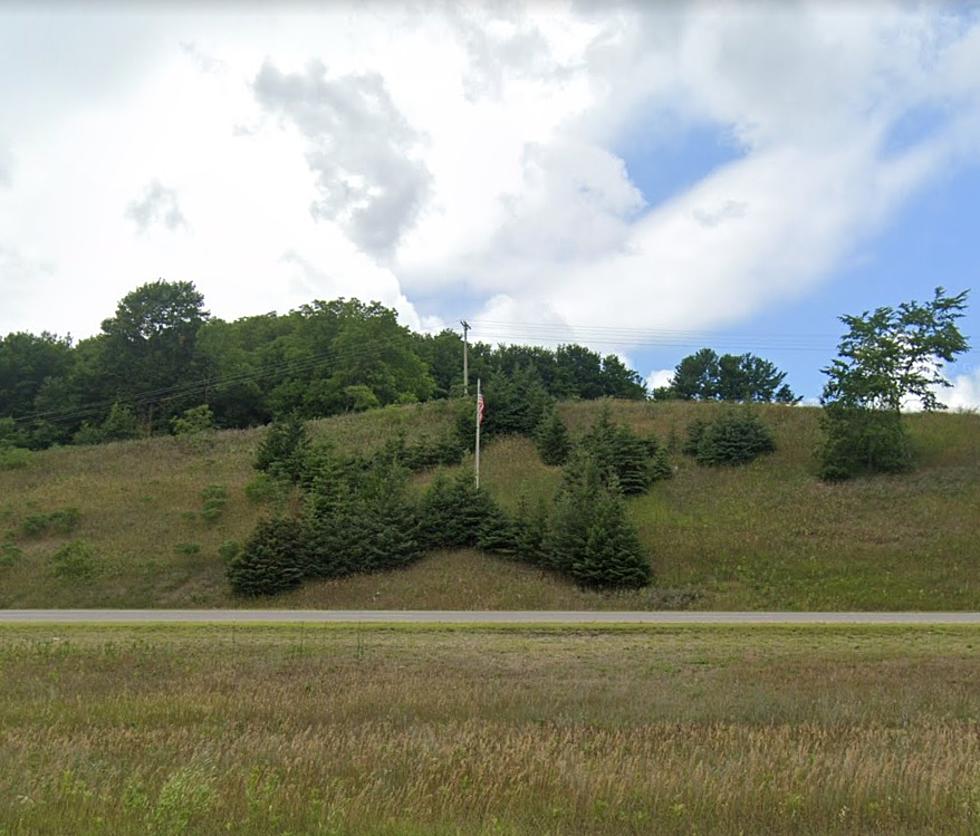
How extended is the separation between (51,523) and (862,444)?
135 feet

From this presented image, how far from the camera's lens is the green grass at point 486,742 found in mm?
5527

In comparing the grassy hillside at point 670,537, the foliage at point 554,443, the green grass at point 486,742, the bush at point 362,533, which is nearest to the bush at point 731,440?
the grassy hillside at point 670,537

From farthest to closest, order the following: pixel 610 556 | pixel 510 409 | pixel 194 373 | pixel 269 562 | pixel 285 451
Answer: pixel 194 373, pixel 510 409, pixel 285 451, pixel 269 562, pixel 610 556

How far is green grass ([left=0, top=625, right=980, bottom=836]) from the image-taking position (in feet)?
18.1

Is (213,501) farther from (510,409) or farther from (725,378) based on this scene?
(725,378)

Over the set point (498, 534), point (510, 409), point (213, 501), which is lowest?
point (498, 534)

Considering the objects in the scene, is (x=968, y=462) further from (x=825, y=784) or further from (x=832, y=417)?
(x=825, y=784)

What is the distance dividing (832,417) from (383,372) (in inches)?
1631

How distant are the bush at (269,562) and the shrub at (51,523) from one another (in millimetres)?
14294

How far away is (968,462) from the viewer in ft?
137

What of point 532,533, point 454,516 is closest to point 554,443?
point 454,516

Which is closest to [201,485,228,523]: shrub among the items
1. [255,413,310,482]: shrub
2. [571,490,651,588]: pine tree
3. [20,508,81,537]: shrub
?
[255,413,310,482]: shrub

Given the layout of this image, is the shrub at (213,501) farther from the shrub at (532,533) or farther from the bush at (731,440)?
the bush at (731,440)

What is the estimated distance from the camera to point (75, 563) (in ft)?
112
